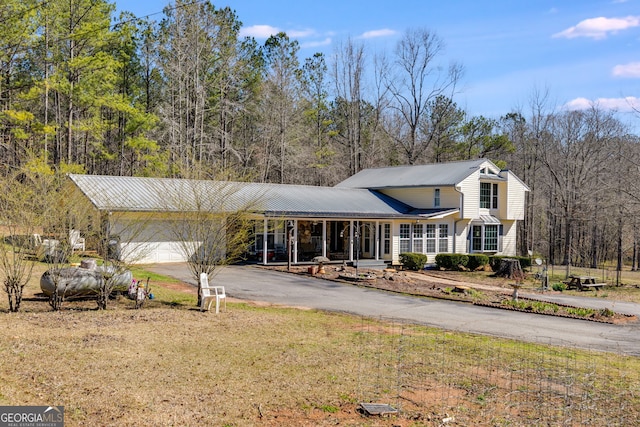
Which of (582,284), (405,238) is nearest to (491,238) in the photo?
(405,238)

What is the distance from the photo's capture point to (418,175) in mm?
33875

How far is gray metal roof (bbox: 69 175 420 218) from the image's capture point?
68.0 ft

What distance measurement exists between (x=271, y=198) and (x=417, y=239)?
866 cm

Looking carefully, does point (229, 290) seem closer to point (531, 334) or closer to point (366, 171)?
point (531, 334)

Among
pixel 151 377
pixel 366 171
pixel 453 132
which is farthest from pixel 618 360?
pixel 453 132

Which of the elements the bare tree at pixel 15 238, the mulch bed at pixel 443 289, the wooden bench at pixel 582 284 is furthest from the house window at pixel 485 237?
the bare tree at pixel 15 238

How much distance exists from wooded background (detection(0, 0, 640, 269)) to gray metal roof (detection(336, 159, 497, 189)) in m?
6.63

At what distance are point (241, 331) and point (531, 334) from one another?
657 cm

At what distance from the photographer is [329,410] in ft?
21.5

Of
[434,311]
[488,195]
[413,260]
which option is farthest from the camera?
[488,195]

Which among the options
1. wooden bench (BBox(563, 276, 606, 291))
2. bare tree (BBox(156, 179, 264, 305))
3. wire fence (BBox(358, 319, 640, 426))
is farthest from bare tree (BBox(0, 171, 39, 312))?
wooden bench (BBox(563, 276, 606, 291))

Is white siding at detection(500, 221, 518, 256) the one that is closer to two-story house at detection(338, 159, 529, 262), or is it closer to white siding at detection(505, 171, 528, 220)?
two-story house at detection(338, 159, 529, 262)

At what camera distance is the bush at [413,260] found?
2802 centimetres

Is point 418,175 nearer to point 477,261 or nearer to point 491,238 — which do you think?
point 491,238
